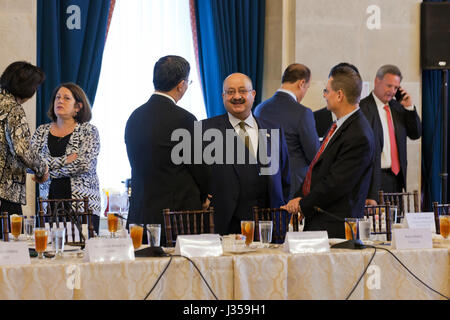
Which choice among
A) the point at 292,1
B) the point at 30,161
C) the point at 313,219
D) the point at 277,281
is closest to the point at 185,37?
the point at 292,1

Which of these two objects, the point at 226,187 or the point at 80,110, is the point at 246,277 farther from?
the point at 80,110

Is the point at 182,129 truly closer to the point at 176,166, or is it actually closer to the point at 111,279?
the point at 176,166

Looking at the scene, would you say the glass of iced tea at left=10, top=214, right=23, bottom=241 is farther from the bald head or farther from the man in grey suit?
the man in grey suit

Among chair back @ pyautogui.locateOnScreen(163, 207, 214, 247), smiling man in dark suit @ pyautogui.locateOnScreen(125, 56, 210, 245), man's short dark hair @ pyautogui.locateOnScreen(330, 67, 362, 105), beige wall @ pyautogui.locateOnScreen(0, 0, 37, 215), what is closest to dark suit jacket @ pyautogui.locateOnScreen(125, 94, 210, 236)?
smiling man in dark suit @ pyautogui.locateOnScreen(125, 56, 210, 245)

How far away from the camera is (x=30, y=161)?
4059 millimetres

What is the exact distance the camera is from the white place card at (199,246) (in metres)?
2.64

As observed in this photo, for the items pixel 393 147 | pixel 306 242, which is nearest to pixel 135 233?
pixel 306 242

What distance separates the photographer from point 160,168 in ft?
11.6

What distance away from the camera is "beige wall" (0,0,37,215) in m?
5.80

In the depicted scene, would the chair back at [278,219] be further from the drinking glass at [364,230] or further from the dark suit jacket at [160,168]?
the drinking glass at [364,230]

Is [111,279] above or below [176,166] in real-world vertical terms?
below

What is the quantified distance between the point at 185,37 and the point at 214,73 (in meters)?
0.45

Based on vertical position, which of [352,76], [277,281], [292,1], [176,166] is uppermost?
[292,1]

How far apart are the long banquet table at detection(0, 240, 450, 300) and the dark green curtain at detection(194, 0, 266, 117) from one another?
13.0 ft
